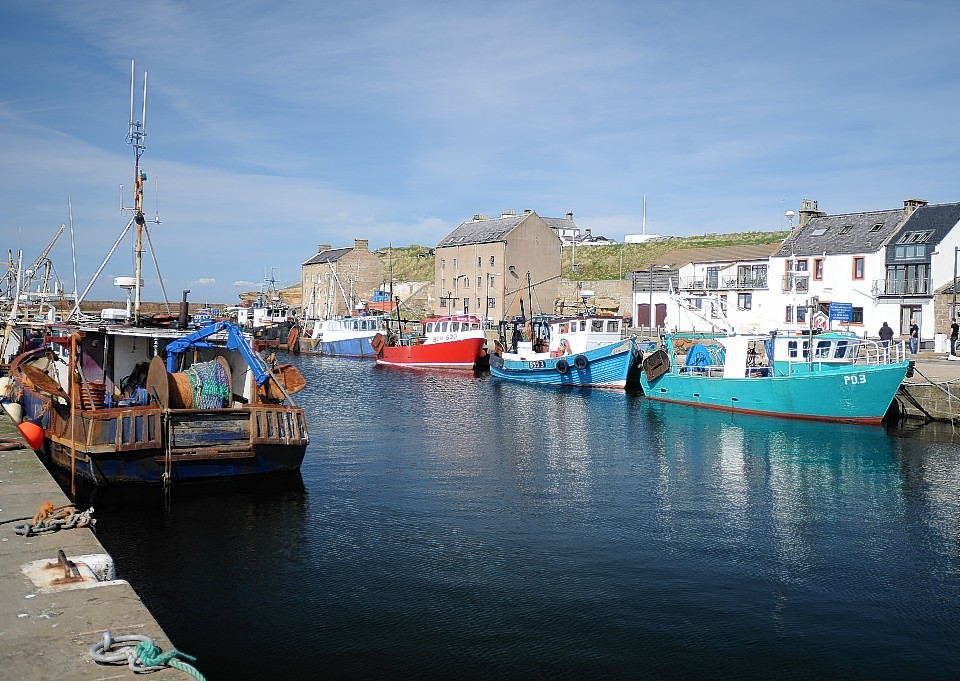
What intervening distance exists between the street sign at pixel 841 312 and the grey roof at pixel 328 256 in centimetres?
4652

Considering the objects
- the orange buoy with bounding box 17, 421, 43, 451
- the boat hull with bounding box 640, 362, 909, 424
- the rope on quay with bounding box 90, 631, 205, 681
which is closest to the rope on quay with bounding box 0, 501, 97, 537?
the rope on quay with bounding box 90, 631, 205, 681

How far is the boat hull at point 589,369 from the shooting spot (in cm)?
3625

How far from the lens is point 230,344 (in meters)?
16.3

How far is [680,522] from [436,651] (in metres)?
6.61

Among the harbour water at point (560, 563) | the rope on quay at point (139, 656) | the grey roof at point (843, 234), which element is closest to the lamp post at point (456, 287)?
the grey roof at point (843, 234)

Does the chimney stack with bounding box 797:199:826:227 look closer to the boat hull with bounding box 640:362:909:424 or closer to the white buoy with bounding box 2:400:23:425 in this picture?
the boat hull with bounding box 640:362:909:424

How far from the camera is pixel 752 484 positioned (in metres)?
17.7

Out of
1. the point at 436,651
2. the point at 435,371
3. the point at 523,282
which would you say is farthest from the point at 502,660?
the point at 523,282

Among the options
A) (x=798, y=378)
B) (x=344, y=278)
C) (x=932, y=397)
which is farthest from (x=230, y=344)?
(x=344, y=278)

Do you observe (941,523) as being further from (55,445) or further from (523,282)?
(523,282)

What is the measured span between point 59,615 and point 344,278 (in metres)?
71.3

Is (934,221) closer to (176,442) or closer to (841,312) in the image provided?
(841,312)

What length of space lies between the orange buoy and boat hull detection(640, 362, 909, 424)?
68.1 ft

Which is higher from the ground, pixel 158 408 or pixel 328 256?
pixel 328 256
